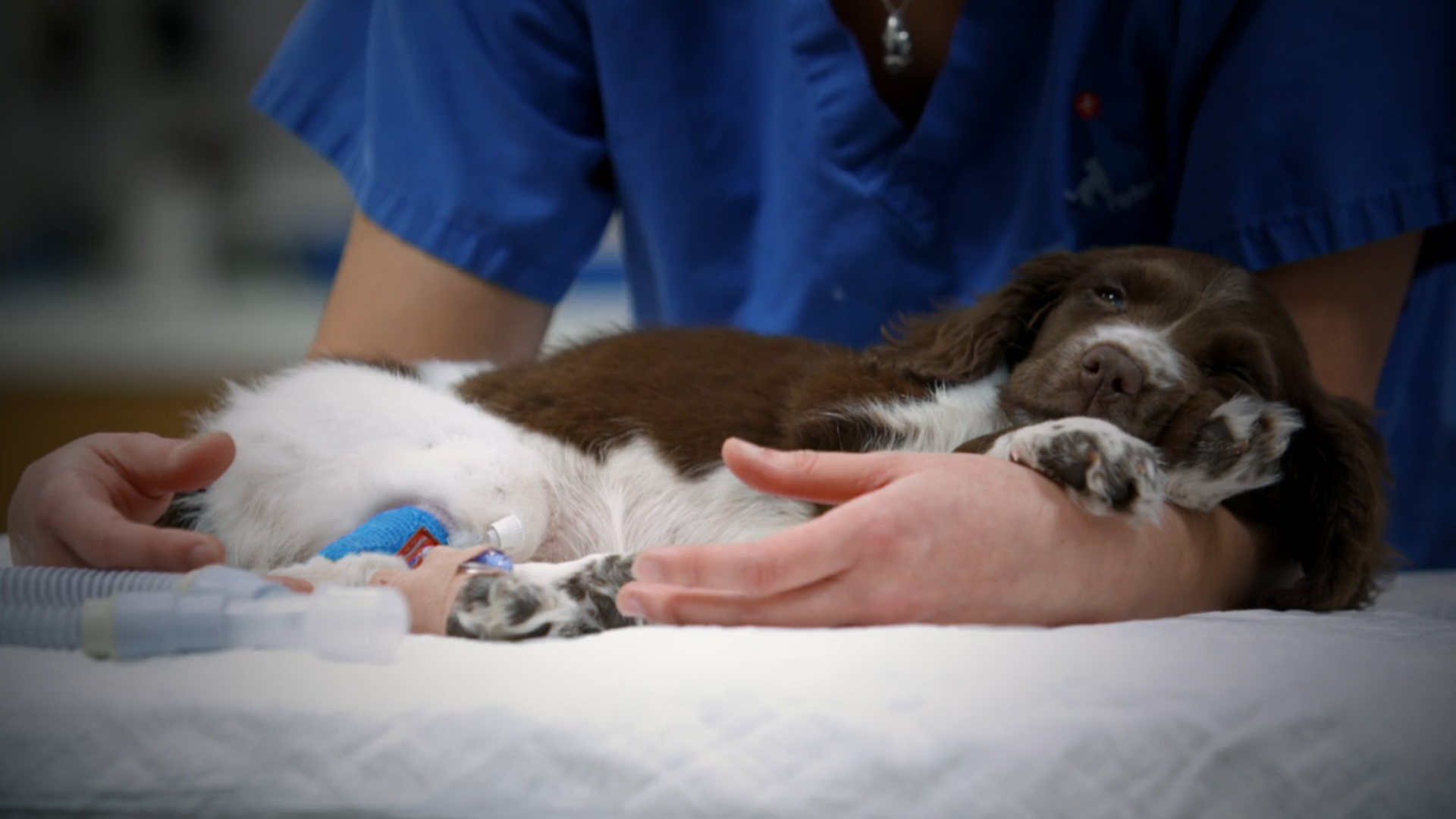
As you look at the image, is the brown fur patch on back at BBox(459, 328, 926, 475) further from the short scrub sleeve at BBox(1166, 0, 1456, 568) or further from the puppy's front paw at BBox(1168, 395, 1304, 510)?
the short scrub sleeve at BBox(1166, 0, 1456, 568)

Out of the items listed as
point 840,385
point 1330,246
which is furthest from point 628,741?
point 1330,246

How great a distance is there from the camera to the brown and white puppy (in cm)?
127

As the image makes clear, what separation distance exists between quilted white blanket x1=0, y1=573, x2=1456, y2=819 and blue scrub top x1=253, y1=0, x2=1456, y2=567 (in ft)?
4.12

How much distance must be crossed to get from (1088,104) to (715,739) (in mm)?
1712

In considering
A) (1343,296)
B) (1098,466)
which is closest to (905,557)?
(1098,466)

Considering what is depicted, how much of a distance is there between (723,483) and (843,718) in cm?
66

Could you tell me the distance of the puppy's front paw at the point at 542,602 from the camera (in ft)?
3.47

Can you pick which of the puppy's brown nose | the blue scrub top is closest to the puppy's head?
the puppy's brown nose

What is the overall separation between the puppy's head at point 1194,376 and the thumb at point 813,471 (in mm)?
342

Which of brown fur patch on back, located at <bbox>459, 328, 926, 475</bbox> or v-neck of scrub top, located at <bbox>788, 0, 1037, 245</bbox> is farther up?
v-neck of scrub top, located at <bbox>788, 0, 1037, 245</bbox>

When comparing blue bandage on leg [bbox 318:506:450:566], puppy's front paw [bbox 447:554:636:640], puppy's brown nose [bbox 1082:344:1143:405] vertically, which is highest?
puppy's brown nose [bbox 1082:344:1143:405]

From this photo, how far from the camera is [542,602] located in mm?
1109

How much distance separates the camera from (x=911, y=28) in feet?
6.90

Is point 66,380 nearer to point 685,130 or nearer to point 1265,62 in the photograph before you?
point 685,130
